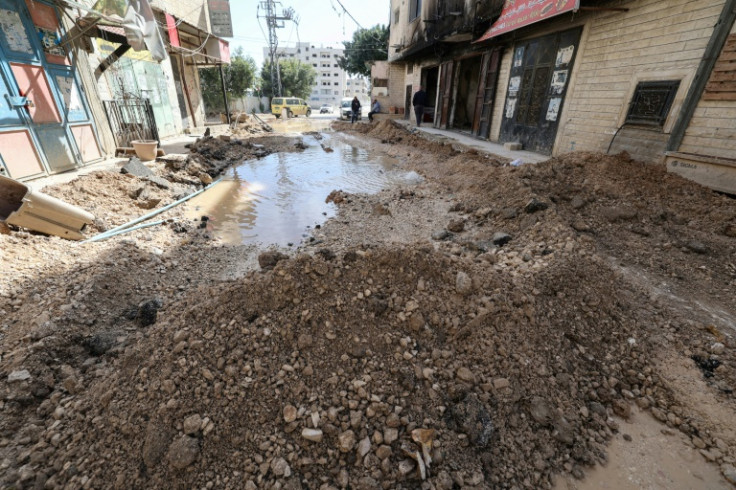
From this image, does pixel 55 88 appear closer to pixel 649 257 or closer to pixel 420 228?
pixel 420 228

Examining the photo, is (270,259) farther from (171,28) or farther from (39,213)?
(171,28)

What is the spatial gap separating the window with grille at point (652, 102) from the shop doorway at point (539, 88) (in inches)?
70.8

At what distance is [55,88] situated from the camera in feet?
19.4

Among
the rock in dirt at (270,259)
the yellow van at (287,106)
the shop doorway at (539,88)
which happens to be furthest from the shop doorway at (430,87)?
the yellow van at (287,106)

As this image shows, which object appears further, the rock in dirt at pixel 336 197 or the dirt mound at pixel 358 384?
the rock in dirt at pixel 336 197

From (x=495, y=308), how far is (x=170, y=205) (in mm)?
5143

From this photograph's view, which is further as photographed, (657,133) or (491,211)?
(657,133)

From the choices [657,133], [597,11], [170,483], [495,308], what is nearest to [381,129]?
[597,11]

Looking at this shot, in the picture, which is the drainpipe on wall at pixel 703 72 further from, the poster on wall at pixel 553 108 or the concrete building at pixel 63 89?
the concrete building at pixel 63 89

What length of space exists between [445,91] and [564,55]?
6.39 meters

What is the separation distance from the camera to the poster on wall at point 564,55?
6.97m

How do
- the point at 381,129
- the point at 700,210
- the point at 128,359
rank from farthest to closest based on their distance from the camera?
the point at 381,129 < the point at 700,210 < the point at 128,359

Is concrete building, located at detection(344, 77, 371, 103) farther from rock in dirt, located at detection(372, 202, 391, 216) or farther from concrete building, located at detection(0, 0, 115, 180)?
rock in dirt, located at detection(372, 202, 391, 216)

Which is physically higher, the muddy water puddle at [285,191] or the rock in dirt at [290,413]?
the rock in dirt at [290,413]
